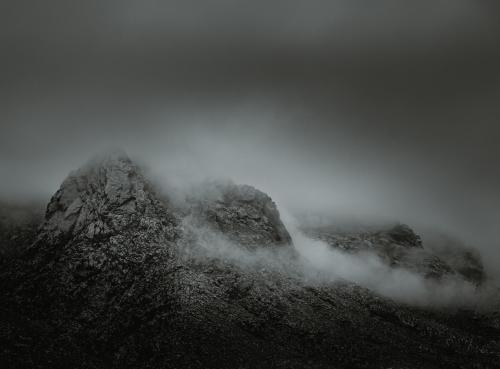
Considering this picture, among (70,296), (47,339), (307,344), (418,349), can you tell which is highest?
(418,349)

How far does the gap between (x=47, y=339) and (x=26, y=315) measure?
1097 inches

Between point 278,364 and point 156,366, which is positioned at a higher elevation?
point 278,364

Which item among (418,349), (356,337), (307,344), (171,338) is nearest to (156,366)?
(171,338)

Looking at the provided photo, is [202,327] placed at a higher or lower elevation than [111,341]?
higher

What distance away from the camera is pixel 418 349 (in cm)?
18700

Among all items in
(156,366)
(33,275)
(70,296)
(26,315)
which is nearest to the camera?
(156,366)

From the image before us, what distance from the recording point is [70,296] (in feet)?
613

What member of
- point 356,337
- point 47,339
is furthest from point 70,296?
point 356,337

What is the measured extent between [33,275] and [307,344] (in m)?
137

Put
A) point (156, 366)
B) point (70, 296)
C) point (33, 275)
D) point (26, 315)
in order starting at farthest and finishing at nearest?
point (33, 275)
point (70, 296)
point (26, 315)
point (156, 366)

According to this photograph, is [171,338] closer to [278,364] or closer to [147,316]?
[147,316]

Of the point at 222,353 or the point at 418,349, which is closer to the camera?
the point at 222,353

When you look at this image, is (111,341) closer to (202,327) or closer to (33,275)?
(202,327)

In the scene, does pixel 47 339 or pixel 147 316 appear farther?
pixel 147 316
